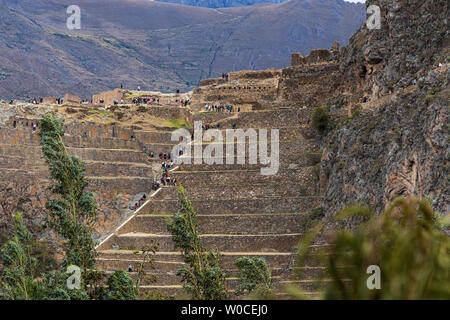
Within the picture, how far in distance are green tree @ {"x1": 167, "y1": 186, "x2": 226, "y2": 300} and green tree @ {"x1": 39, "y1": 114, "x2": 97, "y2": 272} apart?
3251mm

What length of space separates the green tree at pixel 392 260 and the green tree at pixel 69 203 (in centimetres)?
1438

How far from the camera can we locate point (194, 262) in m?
22.9

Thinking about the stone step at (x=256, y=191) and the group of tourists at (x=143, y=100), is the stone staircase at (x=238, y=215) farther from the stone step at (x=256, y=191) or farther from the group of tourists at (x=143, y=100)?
the group of tourists at (x=143, y=100)

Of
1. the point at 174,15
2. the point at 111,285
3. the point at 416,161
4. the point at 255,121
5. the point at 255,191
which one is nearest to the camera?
the point at 111,285

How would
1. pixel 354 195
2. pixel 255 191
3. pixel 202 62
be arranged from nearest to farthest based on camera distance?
pixel 354 195
pixel 255 191
pixel 202 62

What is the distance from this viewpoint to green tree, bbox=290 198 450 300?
5.91m

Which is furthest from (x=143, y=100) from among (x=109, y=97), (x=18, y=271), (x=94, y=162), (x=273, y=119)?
(x=18, y=271)

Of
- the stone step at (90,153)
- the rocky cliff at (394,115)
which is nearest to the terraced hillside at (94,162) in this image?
the stone step at (90,153)

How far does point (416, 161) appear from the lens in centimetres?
2808

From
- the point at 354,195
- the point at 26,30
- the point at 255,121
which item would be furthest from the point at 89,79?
the point at 354,195

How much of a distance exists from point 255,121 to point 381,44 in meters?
10.7

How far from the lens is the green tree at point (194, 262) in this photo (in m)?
21.8

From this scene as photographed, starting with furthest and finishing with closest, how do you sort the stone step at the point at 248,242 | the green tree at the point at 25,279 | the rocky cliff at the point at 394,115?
1. the stone step at the point at 248,242
2. the rocky cliff at the point at 394,115
3. the green tree at the point at 25,279
